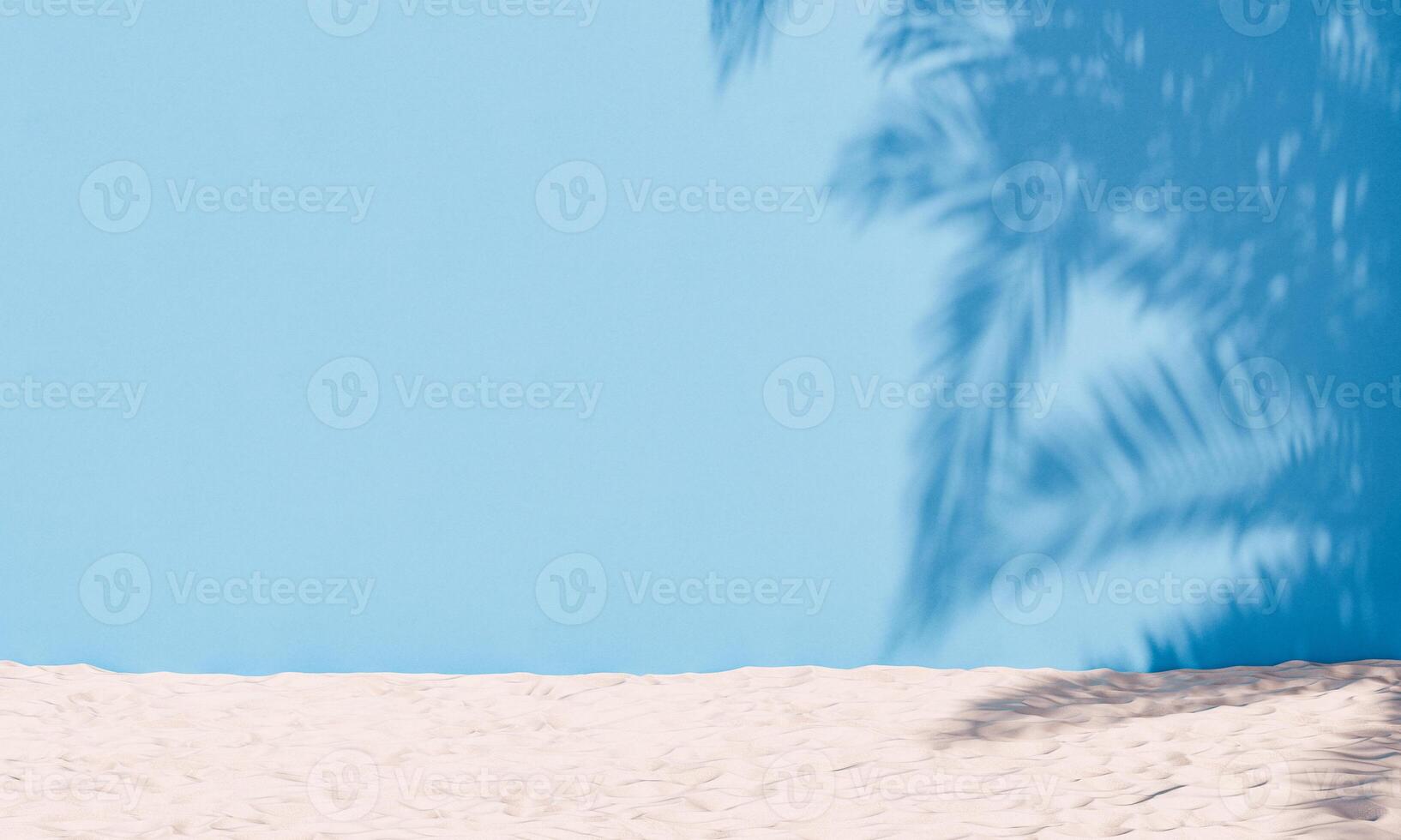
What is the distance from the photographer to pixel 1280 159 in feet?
17.8

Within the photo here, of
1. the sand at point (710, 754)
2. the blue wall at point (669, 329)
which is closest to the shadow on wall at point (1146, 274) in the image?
the blue wall at point (669, 329)

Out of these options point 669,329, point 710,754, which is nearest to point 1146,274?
point 669,329

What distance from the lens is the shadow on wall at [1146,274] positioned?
537 cm

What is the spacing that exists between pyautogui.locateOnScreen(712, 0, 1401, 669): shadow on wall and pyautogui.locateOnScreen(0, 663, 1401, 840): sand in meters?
0.67

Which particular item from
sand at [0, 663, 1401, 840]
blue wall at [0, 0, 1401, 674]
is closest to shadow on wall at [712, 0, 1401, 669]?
blue wall at [0, 0, 1401, 674]

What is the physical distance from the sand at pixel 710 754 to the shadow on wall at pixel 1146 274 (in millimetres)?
669

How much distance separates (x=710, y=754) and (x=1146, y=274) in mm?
→ 2982

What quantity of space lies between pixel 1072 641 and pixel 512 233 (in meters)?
3.26

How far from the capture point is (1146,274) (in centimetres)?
543

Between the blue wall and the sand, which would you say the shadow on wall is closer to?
the blue wall

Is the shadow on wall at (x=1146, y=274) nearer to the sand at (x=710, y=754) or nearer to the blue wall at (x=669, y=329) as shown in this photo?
the blue wall at (x=669, y=329)

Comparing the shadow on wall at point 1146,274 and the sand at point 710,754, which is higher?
the shadow on wall at point 1146,274

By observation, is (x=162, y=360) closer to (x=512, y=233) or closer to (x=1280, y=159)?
(x=512, y=233)

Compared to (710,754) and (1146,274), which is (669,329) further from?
(1146,274)
